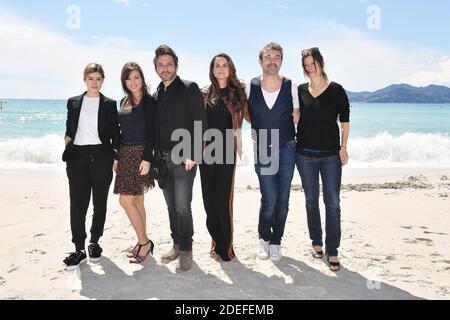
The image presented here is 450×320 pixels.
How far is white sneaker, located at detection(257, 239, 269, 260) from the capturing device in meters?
4.17

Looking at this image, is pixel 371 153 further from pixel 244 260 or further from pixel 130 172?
pixel 130 172

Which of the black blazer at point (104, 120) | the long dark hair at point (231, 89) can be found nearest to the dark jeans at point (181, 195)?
the black blazer at point (104, 120)

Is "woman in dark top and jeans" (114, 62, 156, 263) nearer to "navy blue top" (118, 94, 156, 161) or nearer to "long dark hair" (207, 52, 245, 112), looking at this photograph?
"navy blue top" (118, 94, 156, 161)

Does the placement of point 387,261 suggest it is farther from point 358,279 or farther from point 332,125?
point 332,125

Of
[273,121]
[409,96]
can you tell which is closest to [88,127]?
[273,121]

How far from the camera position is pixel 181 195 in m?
3.85

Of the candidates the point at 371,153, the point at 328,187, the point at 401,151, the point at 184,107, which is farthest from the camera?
the point at 371,153

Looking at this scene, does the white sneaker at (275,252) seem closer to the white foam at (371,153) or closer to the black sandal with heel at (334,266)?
the black sandal with heel at (334,266)

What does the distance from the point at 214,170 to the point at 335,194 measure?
122 centimetres

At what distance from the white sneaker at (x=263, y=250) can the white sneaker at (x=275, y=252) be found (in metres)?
0.05

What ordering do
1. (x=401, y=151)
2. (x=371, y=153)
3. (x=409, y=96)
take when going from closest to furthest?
(x=401, y=151) → (x=371, y=153) → (x=409, y=96)

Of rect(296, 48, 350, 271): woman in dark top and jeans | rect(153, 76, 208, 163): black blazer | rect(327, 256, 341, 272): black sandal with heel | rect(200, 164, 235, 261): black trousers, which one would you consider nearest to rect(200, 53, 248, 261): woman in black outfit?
rect(200, 164, 235, 261): black trousers

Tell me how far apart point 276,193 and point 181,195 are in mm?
996

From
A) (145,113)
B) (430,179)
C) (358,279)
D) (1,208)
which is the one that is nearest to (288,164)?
(358,279)
